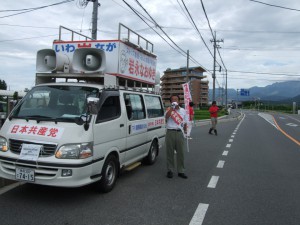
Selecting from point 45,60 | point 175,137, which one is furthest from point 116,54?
point 175,137

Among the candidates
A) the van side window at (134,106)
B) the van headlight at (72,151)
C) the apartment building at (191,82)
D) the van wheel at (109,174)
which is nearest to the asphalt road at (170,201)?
the van wheel at (109,174)

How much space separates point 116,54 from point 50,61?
4.43ft

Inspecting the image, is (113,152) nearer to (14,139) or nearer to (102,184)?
(102,184)

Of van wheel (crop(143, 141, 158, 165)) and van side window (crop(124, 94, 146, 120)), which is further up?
van side window (crop(124, 94, 146, 120))

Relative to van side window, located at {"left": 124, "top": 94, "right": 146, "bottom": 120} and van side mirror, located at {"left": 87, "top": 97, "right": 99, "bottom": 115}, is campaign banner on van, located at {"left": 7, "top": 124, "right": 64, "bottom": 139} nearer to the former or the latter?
van side mirror, located at {"left": 87, "top": 97, "right": 99, "bottom": 115}

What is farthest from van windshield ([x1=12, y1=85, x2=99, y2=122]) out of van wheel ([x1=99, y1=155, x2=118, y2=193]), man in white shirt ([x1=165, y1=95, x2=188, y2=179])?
man in white shirt ([x1=165, y1=95, x2=188, y2=179])

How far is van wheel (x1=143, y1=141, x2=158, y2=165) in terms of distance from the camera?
25.2 feet

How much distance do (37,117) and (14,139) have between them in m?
0.50

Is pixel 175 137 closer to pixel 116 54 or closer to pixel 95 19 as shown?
pixel 116 54

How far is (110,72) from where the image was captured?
6.02 meters

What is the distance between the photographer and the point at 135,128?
648 cm

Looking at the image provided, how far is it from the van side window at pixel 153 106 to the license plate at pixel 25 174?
3.56m

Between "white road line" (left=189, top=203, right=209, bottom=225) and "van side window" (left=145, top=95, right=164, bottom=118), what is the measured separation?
10.4 ft

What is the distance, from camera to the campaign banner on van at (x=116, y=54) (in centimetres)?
604
